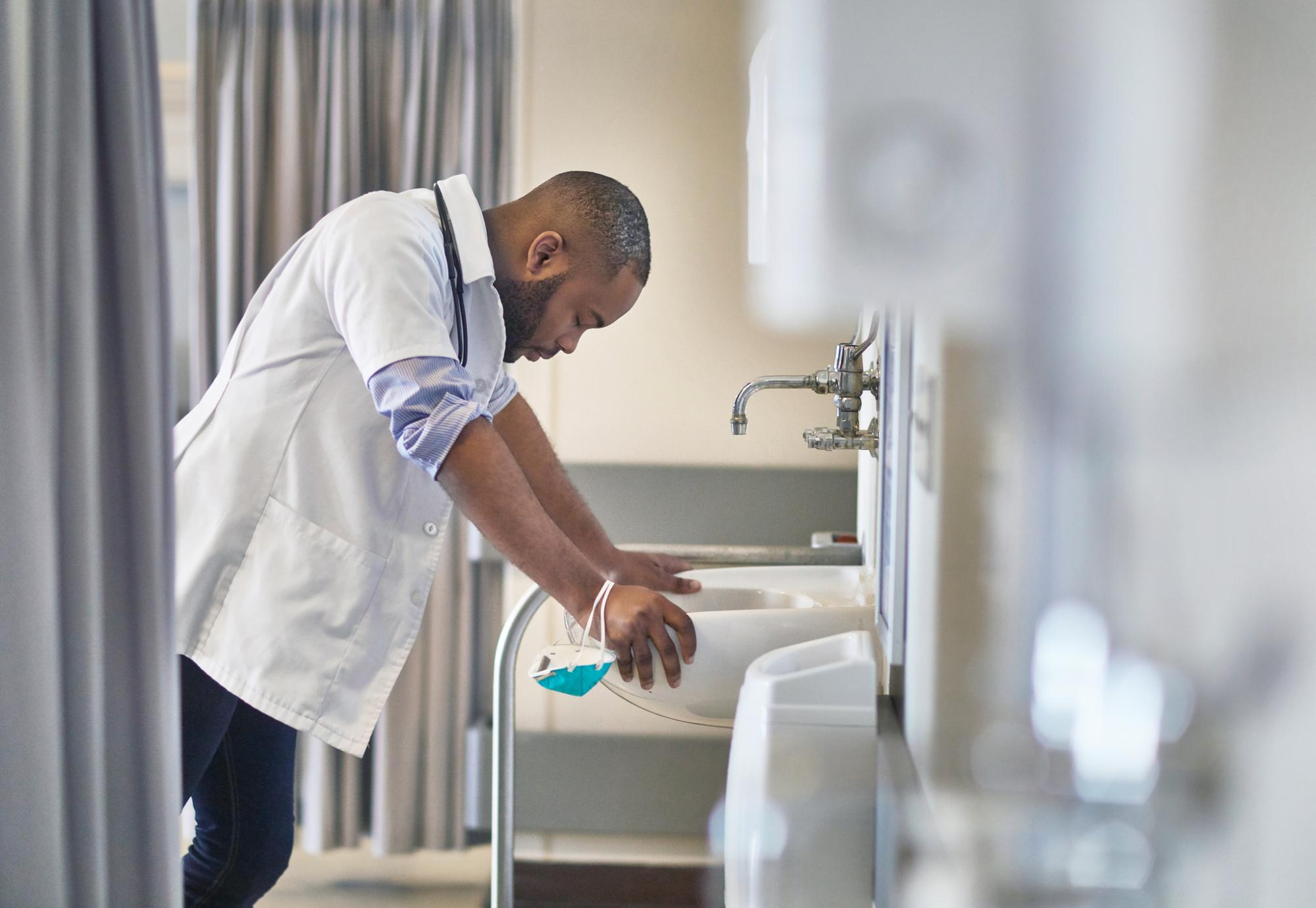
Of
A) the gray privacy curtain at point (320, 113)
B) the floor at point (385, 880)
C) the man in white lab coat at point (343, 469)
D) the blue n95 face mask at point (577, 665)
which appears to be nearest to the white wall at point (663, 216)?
the gray privacy curtain at point (320, 113)

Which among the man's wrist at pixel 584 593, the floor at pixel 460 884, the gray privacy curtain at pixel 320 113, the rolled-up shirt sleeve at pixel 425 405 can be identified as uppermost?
the gray privacy curtain at pixel 320 113

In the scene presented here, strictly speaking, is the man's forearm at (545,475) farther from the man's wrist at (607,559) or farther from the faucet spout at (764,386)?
the faucet spout at (764,386)

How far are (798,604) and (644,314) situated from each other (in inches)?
37.1

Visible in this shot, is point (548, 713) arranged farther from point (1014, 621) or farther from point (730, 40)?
point (1014, 621)

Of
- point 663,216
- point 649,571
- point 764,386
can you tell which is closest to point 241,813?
point 649,571

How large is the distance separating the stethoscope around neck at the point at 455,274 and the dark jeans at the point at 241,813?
0.46m

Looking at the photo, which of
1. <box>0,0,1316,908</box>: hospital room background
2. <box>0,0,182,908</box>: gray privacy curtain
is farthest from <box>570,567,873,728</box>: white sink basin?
<box>0,0,182,908</box>: gray privacy curtain

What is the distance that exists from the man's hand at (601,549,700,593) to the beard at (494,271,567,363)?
0.27 m

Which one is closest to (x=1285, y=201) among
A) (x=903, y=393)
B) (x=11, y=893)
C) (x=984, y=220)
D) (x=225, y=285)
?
(x=984, y=220)

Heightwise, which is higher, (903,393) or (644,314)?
(644,314)

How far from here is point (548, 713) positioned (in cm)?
184

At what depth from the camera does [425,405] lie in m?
0.81

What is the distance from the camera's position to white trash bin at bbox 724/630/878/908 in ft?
1.81

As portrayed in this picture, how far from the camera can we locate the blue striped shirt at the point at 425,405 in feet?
2.63
